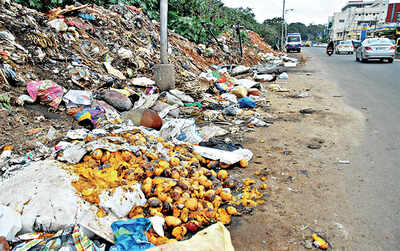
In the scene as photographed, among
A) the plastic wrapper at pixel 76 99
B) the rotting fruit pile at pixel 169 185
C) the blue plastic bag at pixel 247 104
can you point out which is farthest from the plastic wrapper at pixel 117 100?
the blue plastic bag at pixel 247 104

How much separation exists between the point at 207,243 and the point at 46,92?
4.03 meters

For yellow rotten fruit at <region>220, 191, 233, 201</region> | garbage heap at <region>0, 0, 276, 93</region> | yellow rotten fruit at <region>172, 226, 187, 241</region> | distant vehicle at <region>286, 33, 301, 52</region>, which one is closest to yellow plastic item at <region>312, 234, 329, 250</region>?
yellow rotten fruit at <region>220, 191, 233, 201</region>

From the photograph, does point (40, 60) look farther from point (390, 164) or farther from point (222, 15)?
point (222, 15)

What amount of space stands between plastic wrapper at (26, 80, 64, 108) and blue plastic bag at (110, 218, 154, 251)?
3.20 meters

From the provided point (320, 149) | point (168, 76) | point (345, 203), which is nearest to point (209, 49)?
point (168, 76)

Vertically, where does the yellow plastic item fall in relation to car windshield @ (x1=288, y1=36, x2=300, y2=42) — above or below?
below

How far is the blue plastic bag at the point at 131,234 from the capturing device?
6.26 feet

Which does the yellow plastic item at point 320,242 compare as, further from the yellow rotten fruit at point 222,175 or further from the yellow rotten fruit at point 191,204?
the yellow rotten fruit at point 222,175

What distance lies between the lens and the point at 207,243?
180 cm

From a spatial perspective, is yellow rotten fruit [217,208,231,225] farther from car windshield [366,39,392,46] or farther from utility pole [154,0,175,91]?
car windshield [366,39,392,46]

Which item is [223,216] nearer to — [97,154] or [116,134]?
[97,154]

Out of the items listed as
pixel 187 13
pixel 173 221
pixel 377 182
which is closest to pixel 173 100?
pixel 173 221

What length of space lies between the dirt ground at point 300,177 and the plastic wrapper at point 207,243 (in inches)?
11.0

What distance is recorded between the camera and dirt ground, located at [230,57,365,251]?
7.12 ft
